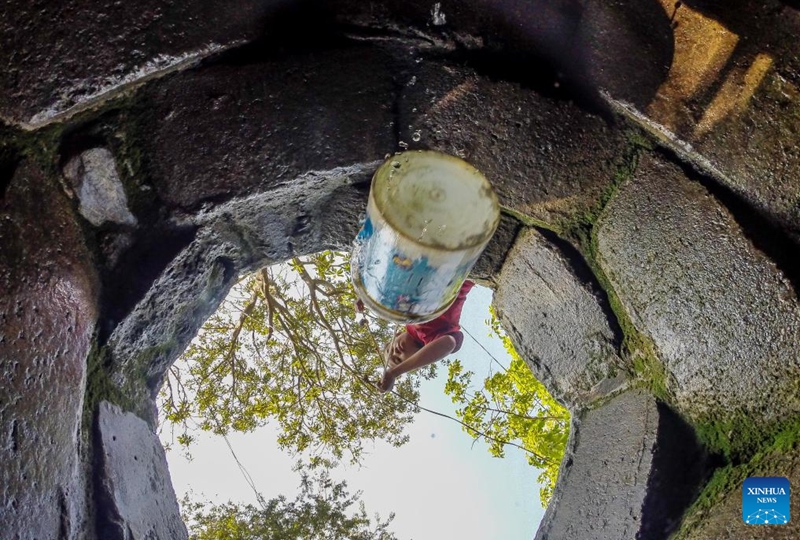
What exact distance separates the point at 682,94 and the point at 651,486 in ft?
3.66

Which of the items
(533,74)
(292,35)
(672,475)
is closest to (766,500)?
(672,475)

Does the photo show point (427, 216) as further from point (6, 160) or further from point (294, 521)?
point (294, 521)

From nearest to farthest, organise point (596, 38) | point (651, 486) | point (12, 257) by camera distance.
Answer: point (12, 257) < point (596, 38) < point (651, 486)

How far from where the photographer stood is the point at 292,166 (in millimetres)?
1660

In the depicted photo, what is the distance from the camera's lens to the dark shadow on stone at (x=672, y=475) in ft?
5.56

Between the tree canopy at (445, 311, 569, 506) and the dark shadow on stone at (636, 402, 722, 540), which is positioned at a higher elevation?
the dark shadow on stone at (636, 402, 722, 540)

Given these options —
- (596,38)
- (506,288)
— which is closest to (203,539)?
(506,288)

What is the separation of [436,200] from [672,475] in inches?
42.7

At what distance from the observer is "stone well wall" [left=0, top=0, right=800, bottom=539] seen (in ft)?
4.51

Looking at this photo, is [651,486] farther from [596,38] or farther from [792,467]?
[596,38]

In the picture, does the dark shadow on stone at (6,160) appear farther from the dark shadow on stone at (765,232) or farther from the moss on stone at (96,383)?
the dark shadow on stone at (765,232)

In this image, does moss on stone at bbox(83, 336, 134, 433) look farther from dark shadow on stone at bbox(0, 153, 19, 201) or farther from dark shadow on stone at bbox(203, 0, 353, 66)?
dark shadow on stone at bbox(203, 0, 353, 66)

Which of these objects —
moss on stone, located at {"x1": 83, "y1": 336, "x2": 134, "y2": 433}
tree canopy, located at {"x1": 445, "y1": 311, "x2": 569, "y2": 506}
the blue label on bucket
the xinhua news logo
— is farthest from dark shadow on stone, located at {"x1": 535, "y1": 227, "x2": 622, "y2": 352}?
tree canopy, located at {"x1": 445, "y1": 311, "x2": 569, "y2": 506}

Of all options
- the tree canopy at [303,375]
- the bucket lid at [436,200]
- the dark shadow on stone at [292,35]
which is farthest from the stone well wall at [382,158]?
the tree canopy at [303,375]
